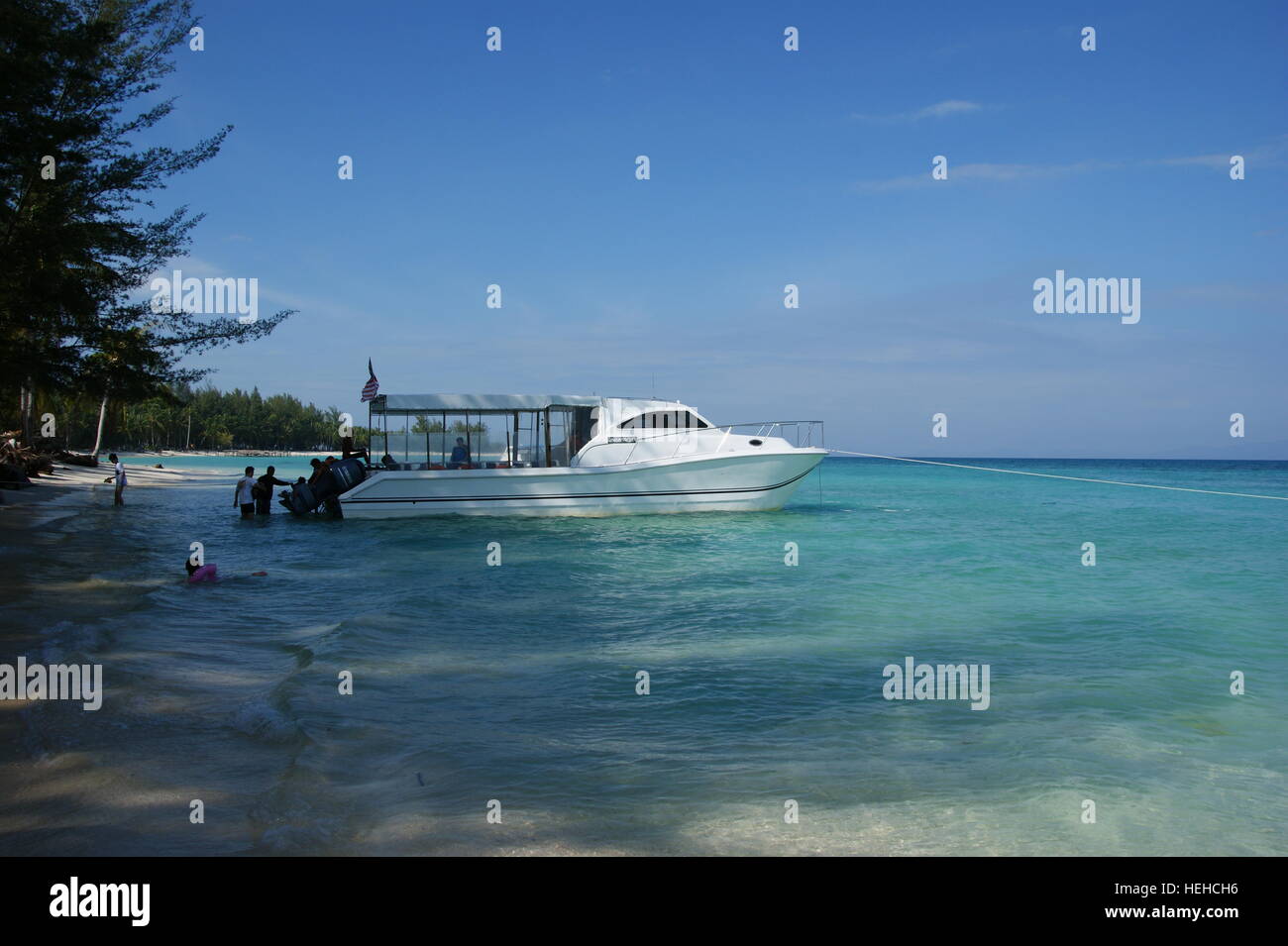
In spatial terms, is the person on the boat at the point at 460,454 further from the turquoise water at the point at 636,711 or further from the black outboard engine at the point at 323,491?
the turquoise water at the point at 636,711

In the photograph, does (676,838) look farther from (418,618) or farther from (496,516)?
(496,516)

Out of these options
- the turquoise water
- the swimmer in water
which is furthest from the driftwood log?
the swimmer in water

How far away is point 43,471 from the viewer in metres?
36.9

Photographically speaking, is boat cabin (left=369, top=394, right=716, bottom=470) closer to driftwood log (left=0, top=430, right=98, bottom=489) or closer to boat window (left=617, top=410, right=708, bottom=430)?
boat window (left=617, top=410, right=708, bottom=430)

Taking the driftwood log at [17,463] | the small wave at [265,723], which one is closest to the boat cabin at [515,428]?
the driftwood log at [17,463]

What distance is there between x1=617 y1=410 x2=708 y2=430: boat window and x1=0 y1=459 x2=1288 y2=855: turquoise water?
9.19 meters

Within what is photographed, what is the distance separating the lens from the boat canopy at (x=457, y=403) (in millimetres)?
23781

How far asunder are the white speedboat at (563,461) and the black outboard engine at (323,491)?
0.12 metres

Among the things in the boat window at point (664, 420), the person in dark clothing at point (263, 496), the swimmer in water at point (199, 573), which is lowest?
the swimmer in water at point (199, 573)

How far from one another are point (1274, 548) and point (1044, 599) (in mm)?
12625

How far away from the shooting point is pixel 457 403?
24.0m

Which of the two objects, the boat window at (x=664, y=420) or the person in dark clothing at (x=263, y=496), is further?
the person in dark clothing at (x=263, y=496)

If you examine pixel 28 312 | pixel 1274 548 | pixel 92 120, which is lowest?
pixel 1274 548
